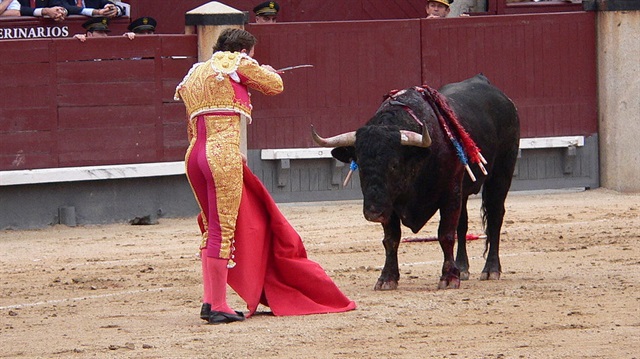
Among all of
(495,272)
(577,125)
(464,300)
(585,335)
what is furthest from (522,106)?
(585,335)

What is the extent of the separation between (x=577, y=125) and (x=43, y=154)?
4.85 meters

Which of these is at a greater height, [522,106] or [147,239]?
[522,106]

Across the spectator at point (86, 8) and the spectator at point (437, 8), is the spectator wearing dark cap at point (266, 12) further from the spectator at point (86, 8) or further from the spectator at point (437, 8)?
the spectator at point (437, 8)

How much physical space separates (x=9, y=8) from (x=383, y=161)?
5896 mm

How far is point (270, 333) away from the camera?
20.3 feet

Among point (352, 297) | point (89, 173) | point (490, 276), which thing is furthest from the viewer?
point (89, 173)

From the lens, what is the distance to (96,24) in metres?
11.8

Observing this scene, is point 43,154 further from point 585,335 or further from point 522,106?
point 585,335

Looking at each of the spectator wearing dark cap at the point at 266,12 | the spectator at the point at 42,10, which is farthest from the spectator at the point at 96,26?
the spectator wearing dark cap at the point at 266,12

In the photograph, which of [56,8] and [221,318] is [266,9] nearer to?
[56,8]

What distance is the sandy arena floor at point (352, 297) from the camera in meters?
5.86

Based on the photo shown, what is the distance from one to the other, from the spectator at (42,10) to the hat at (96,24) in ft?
0.69

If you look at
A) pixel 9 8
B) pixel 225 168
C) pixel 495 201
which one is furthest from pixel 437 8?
pixel 225 168

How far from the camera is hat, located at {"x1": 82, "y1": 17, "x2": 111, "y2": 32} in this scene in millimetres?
11805
